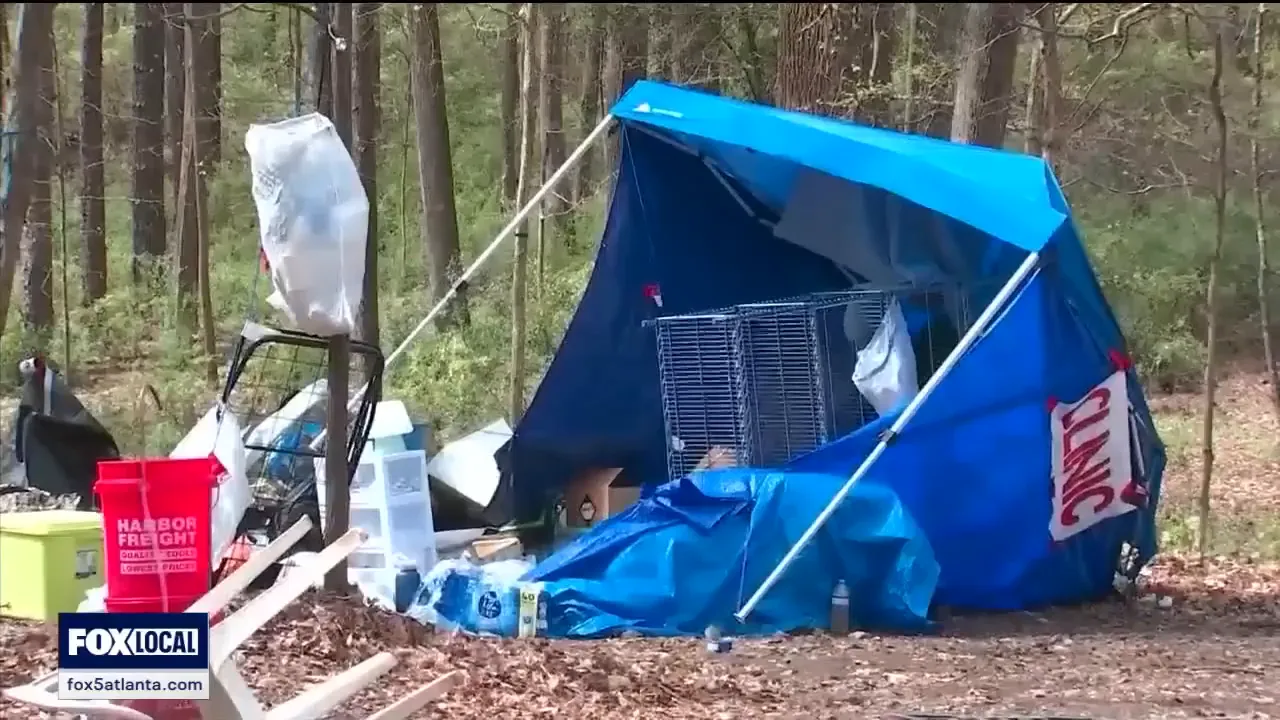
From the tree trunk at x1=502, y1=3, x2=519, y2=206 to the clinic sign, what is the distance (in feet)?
47.1

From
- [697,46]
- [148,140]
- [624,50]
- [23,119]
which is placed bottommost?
[23,119]

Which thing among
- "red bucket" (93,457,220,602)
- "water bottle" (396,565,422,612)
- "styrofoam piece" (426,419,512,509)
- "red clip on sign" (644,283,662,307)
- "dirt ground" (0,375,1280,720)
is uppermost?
"red clip on sign" (644,283,662,307)

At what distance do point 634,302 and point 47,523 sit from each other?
137 inches

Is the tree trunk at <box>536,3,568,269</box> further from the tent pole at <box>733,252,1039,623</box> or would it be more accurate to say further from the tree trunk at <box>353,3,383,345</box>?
the tent pole at <box>733,252,1039,623</box>

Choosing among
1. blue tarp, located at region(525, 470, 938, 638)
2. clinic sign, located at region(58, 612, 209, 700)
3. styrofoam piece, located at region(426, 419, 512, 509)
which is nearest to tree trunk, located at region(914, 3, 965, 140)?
styrofoam piece, located at region(426, 419, 512, 509)

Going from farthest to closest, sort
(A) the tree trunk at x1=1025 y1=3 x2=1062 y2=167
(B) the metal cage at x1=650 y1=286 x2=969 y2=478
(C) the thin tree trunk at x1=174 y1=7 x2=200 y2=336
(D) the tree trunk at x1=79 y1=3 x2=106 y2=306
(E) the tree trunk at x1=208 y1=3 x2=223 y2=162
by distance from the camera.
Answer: (D) the tree trunk at x1=79 y1=3 x2=106 y2=306 → (E) the tree trunk at x1=208 y1=3 x2=223 y2=162 → (C) the thin tree trunk at x1=174 y1=7 x2=200 y2=336 → (A) the tree trunk at x1=1025 y1=3 x2=1062 y2=167 → (B) the metal cage at x1=650 y1=286 x2=969 y2=478

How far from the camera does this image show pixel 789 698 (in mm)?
5309

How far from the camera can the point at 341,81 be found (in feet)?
19.1

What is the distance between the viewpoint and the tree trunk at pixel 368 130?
734cm

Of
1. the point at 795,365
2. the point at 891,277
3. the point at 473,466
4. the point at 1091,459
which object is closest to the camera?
the point at 1091,459

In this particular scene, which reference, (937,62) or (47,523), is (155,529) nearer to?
(47,523)

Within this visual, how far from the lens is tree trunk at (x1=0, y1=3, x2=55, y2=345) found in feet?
12.6

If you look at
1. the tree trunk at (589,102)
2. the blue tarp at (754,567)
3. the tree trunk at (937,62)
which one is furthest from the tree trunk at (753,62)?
the blue tarp at (754,567)

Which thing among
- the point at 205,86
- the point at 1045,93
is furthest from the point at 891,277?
the point at 205,86
